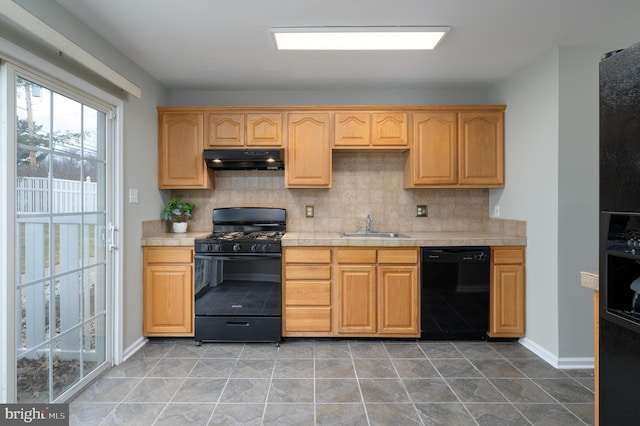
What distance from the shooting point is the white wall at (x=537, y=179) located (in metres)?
2.58

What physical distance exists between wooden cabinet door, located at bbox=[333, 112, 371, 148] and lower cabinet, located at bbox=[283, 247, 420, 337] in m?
1.06

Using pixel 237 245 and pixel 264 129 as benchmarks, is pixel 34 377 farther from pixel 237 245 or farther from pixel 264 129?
pixel 264 129

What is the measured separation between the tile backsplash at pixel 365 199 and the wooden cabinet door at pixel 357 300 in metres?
0.72

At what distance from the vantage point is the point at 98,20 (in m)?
2.17

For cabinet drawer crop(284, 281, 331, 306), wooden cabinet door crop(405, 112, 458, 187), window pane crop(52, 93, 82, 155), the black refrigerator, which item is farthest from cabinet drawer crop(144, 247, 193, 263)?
the black refrigerator

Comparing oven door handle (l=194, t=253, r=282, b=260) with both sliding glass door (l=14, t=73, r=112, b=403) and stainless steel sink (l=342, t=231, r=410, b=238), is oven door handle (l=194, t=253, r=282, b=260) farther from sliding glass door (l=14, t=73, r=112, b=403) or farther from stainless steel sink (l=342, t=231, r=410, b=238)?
stainless steel sink (l=342, t=231, r=410, b=238)

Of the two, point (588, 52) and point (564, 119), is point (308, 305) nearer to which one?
point (564, 119)

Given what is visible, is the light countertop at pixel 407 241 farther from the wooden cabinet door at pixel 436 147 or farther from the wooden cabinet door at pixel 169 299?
the wooden cabinet door at pixel 169 299

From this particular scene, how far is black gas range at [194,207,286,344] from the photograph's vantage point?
2.93 m

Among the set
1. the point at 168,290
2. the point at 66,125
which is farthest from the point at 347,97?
the point at 168,290

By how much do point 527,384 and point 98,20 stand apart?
3.75m

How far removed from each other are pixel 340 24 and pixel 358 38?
0.65ft

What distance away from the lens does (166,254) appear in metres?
2.97

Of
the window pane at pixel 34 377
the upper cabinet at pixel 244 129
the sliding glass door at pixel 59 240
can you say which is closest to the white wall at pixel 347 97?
the upper cabinet at pixel 244 129
